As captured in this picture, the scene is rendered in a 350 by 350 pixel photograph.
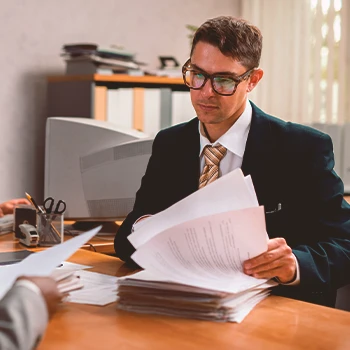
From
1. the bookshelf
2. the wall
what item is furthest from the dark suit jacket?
the wall

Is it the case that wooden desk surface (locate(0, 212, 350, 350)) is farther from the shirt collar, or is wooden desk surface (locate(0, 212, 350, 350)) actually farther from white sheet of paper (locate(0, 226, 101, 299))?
the shirt collar

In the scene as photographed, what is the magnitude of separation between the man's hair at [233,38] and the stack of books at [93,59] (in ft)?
6.10

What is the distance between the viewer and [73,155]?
2.29 m

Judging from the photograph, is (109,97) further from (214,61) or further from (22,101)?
(214,61)

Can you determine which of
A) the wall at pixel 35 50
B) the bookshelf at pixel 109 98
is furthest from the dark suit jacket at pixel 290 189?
the wall at pixel 35 50

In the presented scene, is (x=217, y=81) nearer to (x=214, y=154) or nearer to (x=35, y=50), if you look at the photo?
(x=214, y=154)

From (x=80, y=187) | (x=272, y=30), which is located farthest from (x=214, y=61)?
(x=272, y=30)

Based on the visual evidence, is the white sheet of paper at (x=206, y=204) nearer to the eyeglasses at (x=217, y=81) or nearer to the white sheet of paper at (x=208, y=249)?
the white sheet of paper at (x=208, y=249)

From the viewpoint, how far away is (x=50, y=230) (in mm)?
2055

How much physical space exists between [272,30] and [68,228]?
252 centimetres

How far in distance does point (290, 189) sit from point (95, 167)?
2.42 feet

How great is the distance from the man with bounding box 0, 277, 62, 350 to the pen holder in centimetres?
102

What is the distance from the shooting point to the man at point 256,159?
1.73 metres

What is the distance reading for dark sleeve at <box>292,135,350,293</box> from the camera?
5.33 feet
